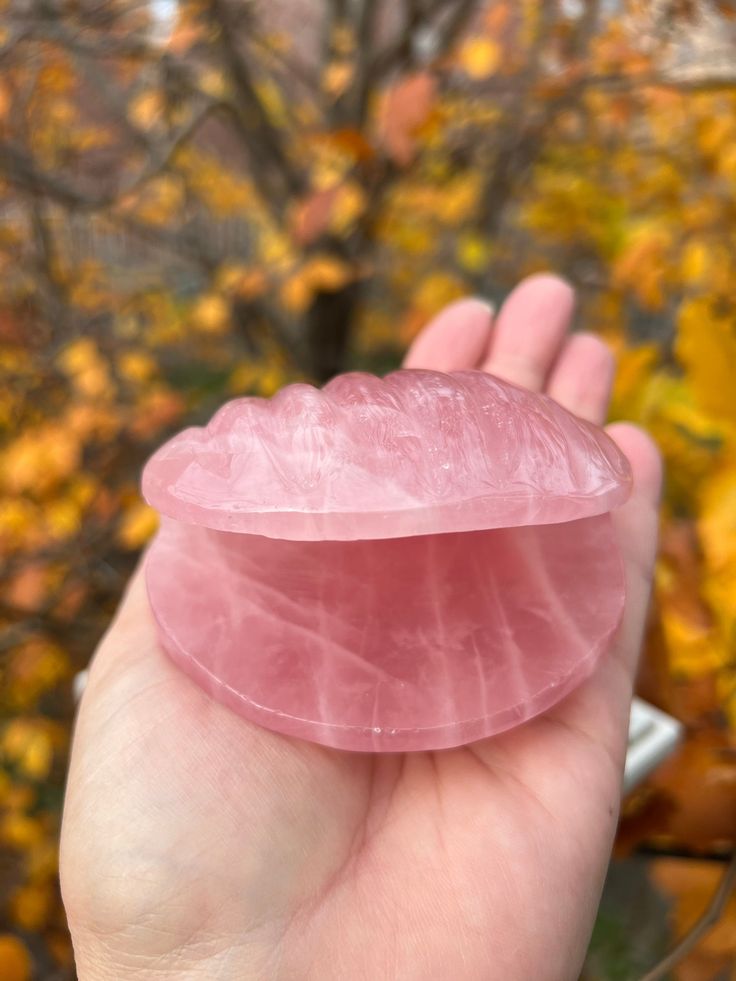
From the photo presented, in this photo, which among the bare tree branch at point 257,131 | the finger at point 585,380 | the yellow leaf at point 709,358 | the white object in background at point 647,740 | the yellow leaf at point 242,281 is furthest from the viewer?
the yellow leaf at point 242,281

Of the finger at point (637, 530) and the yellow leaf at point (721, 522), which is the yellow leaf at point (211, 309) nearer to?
the finger at point (637, 530)

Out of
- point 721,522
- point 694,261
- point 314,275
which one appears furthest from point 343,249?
point 721,522

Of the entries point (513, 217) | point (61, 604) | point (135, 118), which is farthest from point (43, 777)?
point (513, 217)

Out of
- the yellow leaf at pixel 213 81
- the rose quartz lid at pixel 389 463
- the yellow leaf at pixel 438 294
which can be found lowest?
the yellow leaf at pixel 438 294

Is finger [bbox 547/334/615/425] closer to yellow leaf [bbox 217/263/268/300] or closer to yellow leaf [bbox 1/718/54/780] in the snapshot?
yellow leaf [bbox 217/263/268/300]

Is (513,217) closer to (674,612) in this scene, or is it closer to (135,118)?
(135,118)

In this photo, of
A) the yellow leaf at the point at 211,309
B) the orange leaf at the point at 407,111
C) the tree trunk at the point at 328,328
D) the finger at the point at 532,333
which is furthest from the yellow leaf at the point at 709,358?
the tree trunk at the point at 328,328

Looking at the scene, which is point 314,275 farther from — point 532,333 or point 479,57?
point 532,333
